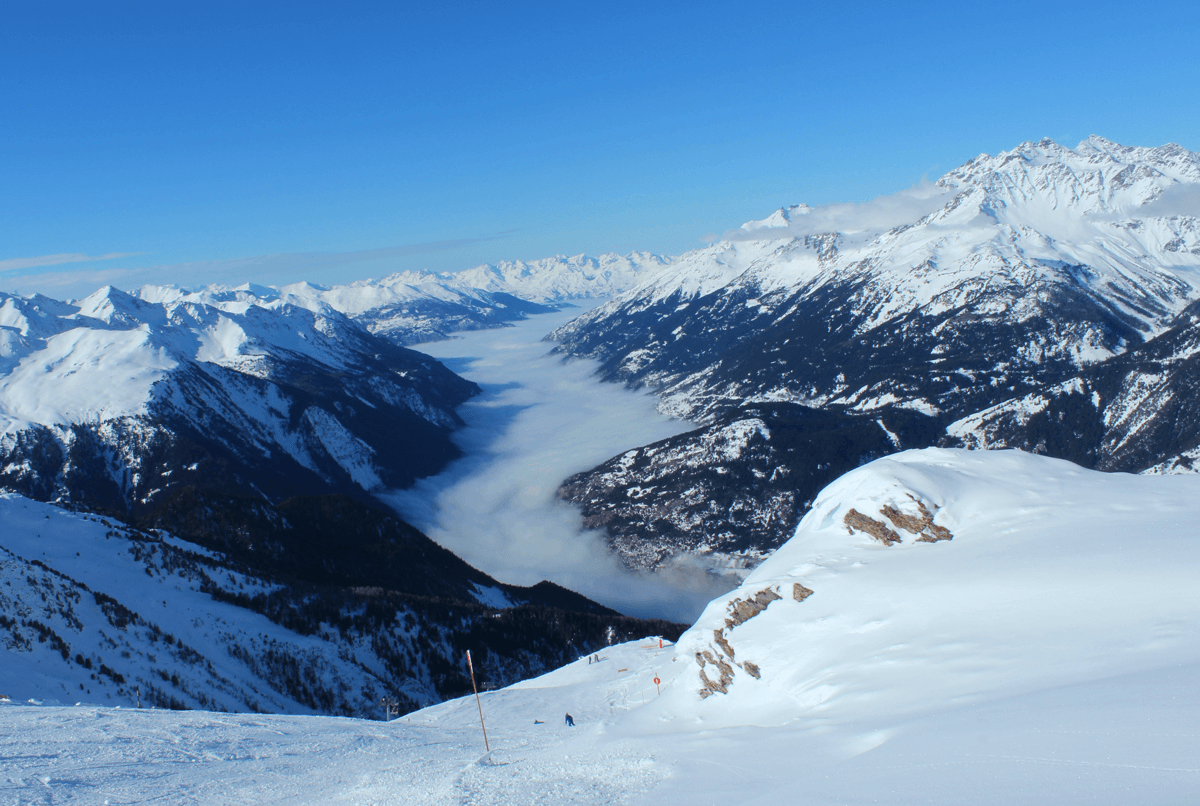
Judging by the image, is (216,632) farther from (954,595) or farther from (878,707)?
(954,595)

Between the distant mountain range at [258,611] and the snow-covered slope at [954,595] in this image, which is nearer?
the snow-covered slope at [954,595]

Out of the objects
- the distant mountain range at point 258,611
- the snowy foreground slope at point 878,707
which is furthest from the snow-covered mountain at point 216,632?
the snowy foreground slope at point 878,707

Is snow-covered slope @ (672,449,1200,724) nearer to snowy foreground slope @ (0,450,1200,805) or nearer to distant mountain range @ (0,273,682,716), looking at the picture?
snowy foreground slope @ (0,450,1200,805)

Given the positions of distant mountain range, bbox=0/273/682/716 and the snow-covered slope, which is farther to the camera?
distant mountain range, bbox=0/273/682/716

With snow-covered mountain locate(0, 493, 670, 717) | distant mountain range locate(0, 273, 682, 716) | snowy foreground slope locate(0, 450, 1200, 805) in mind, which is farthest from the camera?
Result: distant mountain range locate(0, 273, 682, 716)

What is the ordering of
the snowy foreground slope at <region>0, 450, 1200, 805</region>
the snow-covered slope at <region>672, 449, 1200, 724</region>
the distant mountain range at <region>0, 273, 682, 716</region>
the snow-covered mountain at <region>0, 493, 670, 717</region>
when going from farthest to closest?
the distant mountain range at <region>0, 273, 682, 716</region>
the snow-covered mountain at <region>0, 493, 670, 717</region>
the snow-covered slope at <region>672, 449, 1200, 724</region>
the snowy foreground slope at <region>0, 450, 1200, 805</region>

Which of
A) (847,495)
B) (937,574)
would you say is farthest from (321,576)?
(937,574)

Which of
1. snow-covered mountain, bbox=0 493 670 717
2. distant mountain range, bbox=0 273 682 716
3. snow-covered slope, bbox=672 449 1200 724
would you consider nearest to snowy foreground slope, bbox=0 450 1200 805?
snow-covered slope, bbox=672 449 1200 724

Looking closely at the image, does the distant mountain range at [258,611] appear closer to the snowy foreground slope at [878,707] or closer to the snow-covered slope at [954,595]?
the snowy foreground slope at [878,707]
